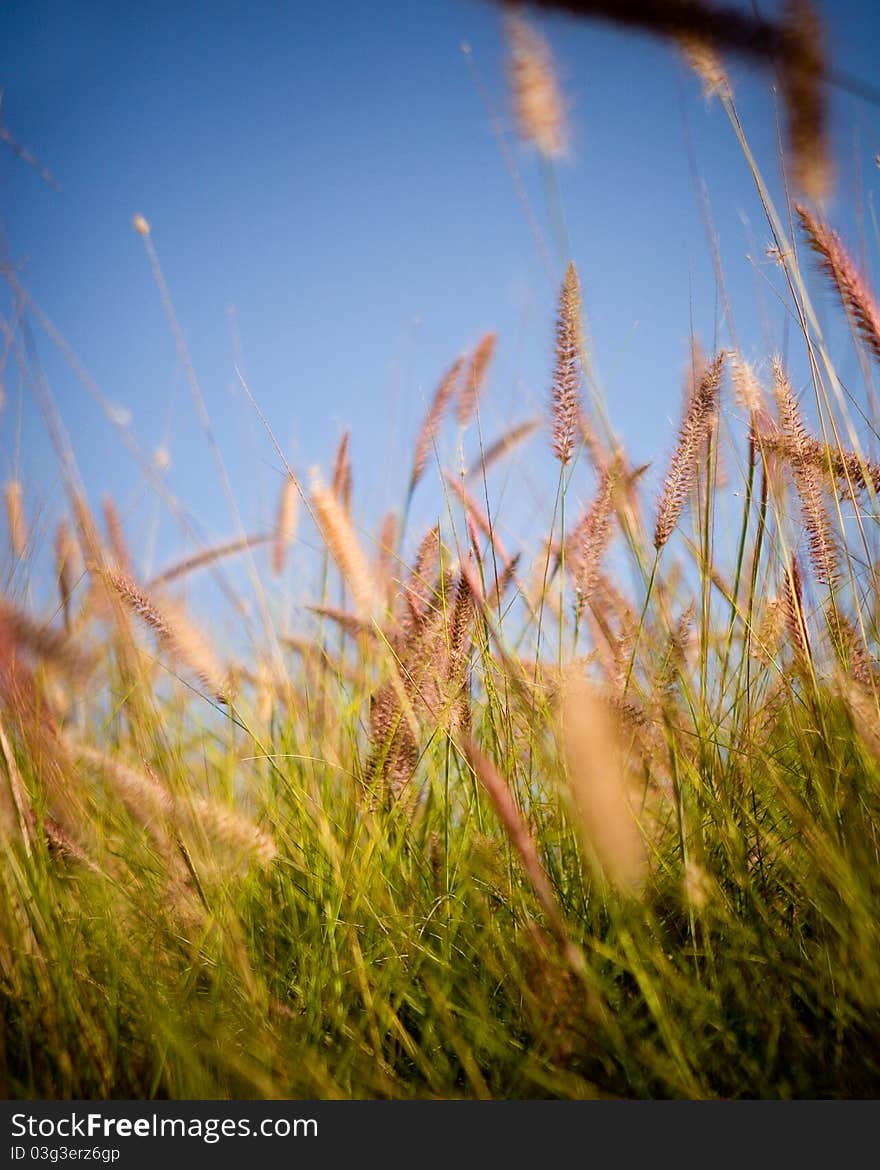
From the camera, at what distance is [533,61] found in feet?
2.88

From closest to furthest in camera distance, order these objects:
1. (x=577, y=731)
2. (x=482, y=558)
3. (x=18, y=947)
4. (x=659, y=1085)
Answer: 1. (x=577, y=731)
2. (x=659, y=1085)
3. (x=18, y=947)
4. (x=482, y=558)

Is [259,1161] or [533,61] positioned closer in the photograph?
[259,1161]

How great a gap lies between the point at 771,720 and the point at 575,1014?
43 centimetres

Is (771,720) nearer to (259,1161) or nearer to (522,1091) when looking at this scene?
(522,1091)

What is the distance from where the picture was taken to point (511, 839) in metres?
0.56

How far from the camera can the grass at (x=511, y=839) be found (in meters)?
0.59

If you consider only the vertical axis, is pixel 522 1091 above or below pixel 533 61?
below

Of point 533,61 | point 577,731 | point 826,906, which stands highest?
point 533,61

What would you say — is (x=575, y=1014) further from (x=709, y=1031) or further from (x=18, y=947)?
(x=18, y=947)

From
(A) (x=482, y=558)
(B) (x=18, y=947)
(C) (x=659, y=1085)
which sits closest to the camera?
(C) (x=659, y=1085)

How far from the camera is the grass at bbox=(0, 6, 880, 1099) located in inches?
23.1

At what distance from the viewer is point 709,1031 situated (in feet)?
2.09

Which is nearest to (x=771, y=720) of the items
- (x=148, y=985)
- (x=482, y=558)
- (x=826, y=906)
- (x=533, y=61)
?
(x=826, y=906)

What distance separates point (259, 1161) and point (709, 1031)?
0.39 m
